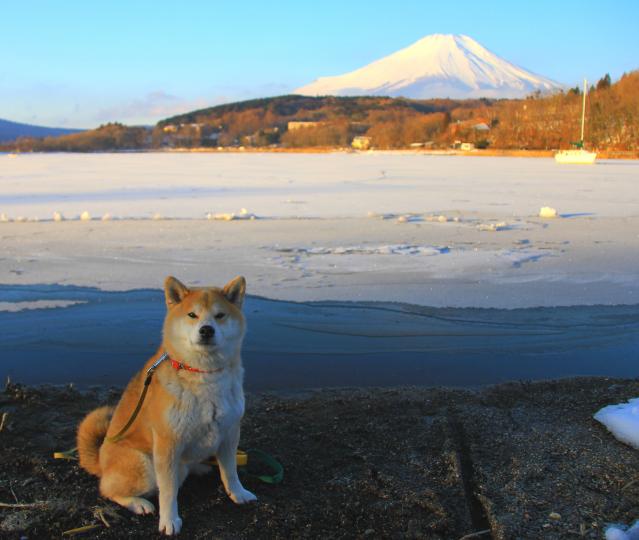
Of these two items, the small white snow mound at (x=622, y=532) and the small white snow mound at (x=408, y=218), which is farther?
the small white snow mound at (x=408, y=218)

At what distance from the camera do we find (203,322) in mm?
2676

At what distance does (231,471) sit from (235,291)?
34.7 inches

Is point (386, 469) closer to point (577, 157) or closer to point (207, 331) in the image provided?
point (207, 331)

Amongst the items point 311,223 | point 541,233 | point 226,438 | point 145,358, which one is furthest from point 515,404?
point 311,223

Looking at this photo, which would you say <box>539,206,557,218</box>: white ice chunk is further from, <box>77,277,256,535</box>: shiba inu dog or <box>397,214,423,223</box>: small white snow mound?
<box>77,277,256,535</box>: shiba inu dog

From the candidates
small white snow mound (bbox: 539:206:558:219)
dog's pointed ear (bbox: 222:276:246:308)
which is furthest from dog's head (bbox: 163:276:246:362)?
small white snow mound (bbox: 539:206:558:219)

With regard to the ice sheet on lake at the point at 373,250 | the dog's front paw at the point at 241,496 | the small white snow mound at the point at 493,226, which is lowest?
the dog's front paw at the point at 241,496

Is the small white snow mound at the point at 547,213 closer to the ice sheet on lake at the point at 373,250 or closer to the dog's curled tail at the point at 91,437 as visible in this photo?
the ice sheet on lake at the point at 373,250

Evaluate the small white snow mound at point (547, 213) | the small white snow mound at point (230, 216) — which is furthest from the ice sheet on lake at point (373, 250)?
the small white snow mound at point (547, 213)

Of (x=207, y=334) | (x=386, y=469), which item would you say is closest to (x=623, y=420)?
(x=386, y=469)

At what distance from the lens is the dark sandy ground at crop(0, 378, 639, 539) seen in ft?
9.48

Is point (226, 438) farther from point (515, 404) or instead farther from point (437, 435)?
point (515, 404)

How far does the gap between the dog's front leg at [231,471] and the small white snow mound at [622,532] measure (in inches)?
64.4

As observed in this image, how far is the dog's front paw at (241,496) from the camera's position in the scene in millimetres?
3059
